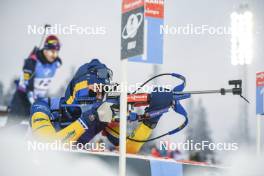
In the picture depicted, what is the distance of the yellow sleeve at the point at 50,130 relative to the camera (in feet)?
18.3

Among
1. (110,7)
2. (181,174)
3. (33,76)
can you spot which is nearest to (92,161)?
(181,174)

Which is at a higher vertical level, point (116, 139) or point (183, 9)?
point (183, 9)

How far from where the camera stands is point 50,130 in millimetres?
5750

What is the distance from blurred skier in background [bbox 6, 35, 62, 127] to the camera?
7984 mm

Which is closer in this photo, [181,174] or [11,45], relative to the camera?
[181,174]

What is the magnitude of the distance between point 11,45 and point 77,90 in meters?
1.92

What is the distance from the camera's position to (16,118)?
311 inches

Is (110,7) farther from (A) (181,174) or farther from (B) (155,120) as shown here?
(A) (181,174)

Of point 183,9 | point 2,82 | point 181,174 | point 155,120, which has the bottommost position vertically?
point 181,174
